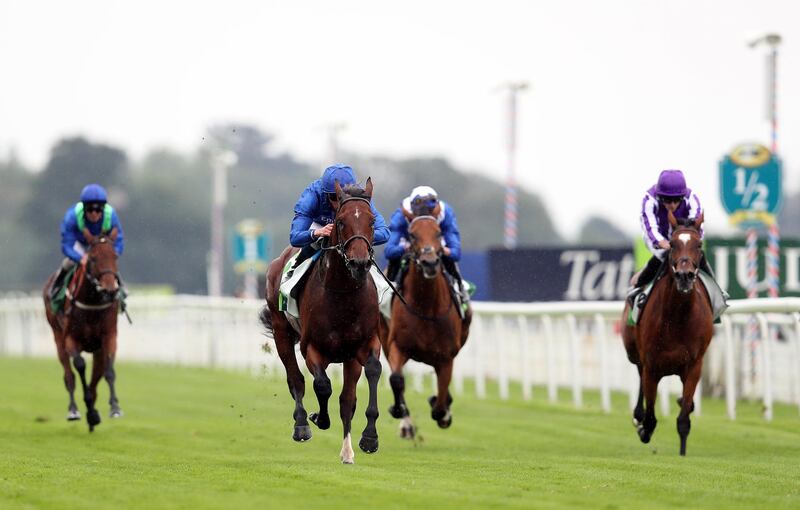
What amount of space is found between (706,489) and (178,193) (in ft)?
201

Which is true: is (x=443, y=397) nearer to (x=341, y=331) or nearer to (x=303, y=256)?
(x=303, y=256)

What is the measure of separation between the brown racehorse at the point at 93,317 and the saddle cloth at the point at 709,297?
4.37 m

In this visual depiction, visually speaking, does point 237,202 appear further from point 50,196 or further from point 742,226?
point 742,226

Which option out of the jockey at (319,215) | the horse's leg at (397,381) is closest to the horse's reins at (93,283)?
the horse's leg at (397,381)

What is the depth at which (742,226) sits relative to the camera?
17.7m

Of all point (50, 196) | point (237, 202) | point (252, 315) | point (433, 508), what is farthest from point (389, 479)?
point (237, 202)

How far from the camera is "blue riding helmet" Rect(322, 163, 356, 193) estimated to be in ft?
30.0

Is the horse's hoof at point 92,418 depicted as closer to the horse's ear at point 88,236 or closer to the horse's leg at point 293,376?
the horse's ear at point 88,236

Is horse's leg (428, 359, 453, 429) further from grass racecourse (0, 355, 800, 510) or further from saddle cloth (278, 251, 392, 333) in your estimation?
saddle cloth (278, 251, 392, 333)

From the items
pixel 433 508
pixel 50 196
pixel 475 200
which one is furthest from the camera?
pixel 475 200

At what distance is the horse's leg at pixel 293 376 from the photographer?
9469 mm

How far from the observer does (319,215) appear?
9727 millimetres

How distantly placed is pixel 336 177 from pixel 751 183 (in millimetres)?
9028

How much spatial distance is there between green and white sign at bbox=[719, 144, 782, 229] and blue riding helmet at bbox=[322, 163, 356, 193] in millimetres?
8607
